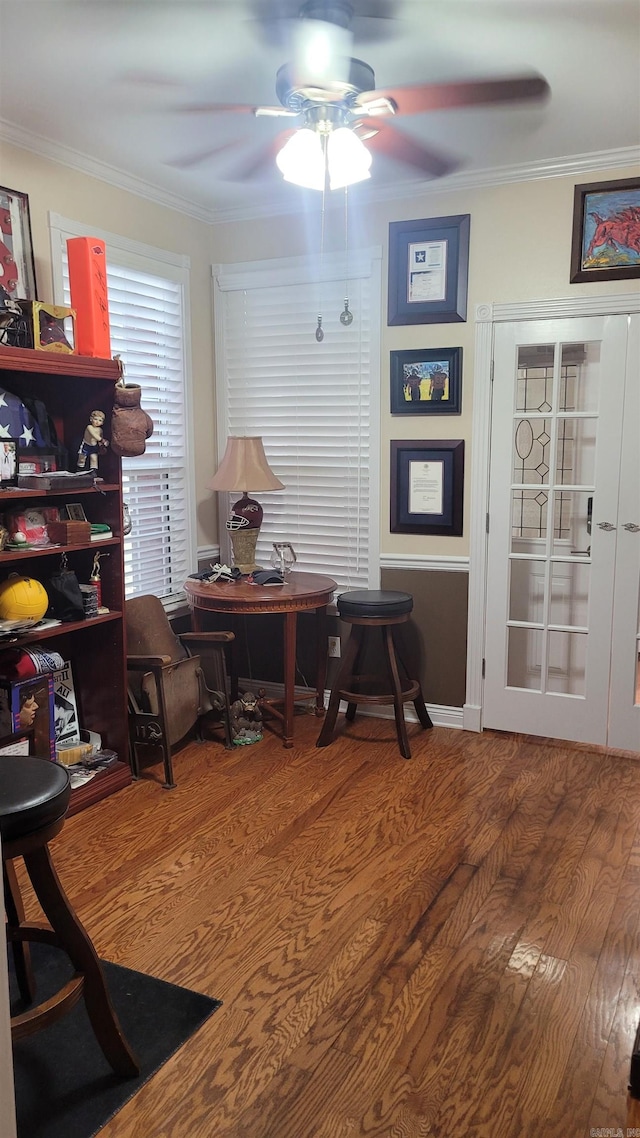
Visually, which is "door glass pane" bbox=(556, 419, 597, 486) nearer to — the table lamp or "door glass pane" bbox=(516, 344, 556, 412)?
"door glass pane" bbox=(516, 344, 556, 412)

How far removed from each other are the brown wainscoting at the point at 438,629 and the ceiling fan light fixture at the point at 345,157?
1.87 meters

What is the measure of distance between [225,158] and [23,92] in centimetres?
86

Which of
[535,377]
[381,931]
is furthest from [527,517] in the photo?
[381,931]

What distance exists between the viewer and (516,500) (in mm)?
3695

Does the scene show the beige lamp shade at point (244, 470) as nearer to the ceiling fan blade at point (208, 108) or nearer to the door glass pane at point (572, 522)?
the door glass pane at point (572, 522)

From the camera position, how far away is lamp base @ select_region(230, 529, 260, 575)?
395 centimetres

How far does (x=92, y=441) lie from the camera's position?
309 cm

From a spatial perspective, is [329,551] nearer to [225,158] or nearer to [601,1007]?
[225,158]

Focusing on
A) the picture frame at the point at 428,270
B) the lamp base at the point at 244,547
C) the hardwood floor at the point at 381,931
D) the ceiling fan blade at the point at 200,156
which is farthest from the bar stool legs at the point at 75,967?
the picture frame at the point at 428,270

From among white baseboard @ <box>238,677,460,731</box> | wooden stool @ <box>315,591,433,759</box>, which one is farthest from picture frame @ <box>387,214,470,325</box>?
white baseboard @ <box>238,677,460,731</box>

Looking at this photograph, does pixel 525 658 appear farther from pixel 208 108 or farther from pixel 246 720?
pixel 208 108

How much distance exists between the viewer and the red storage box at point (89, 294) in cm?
296

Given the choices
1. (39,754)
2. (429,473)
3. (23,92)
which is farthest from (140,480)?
(39,754)

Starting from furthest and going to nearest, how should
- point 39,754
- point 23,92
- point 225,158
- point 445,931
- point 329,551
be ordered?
1. point 329,551
2. point 225,158
3. point 23,92
4. point 445,931
5. point 39,754
